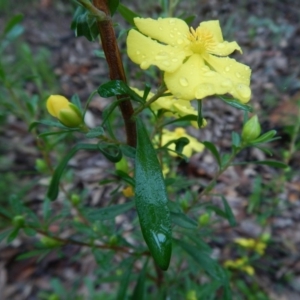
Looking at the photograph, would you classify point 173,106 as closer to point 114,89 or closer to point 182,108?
point 182,108

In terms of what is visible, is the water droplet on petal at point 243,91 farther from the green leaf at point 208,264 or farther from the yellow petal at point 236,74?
the green leaf at point 208,264

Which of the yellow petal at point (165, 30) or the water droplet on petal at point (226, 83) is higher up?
the yellow petal at point (165, 30)

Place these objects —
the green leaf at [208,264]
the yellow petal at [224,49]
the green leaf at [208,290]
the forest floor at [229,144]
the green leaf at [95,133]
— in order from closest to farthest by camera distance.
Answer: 1. the green leaf at [95,133]
2. the yellow petal at [224,49]
3. the green leaf at [208,264]
4. the green leaf at [208,290]
5. the forest floor at [229,144]

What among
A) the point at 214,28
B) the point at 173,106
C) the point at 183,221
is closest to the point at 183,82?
→ the point at 173,106

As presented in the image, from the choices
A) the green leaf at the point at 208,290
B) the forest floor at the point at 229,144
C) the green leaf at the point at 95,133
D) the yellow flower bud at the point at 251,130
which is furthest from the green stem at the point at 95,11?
the green leaf at the point at 208,290

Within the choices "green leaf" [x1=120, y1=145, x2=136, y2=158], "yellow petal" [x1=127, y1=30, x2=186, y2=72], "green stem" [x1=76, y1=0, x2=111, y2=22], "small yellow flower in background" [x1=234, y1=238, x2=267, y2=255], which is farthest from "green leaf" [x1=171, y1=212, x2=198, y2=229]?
"small yellow flower in background" [x1=234, y1=238, x2=267, y2=255]

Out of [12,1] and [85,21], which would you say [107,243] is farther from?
[12,1]
